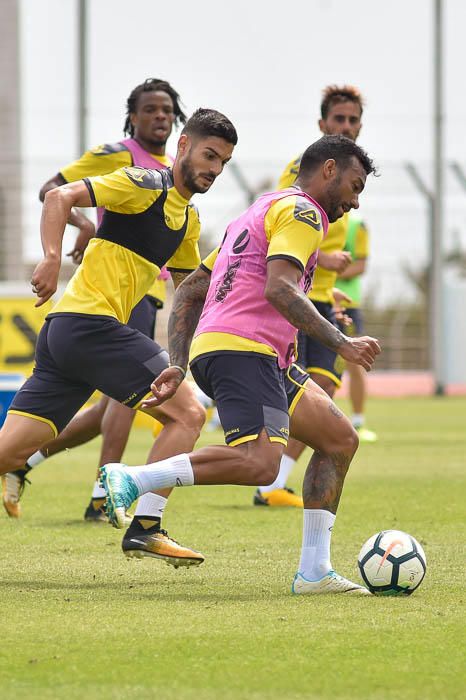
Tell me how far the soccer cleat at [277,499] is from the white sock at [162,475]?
12.1 ft

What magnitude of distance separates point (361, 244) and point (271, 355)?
7726 mm

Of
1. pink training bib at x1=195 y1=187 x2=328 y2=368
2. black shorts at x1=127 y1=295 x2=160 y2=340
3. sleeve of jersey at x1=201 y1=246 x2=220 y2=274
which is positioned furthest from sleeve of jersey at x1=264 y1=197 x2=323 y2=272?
black shorts at x1=127 y1=295 x2=160 y2=340

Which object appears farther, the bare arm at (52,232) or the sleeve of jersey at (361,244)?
the sleeve of jersey at (361,244)

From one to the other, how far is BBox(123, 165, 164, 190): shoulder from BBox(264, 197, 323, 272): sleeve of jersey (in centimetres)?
95

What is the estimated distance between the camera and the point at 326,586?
604 centimetres

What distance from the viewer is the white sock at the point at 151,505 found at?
6535 mm

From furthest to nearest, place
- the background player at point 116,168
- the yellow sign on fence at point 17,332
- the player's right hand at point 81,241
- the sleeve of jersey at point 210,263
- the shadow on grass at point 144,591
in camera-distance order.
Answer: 1. the yellow sign on fence at point 17,332
2. the background player at point 116,168
3. the player's right hand at point 81,241
4. the sleeve of jersey at point 210,263
5. the shadow on grass at point 144,591

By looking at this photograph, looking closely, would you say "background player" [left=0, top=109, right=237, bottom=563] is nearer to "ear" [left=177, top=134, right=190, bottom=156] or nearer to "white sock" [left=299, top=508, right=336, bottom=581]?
"ear" [left=177, top=134, right=190, bottom=156]

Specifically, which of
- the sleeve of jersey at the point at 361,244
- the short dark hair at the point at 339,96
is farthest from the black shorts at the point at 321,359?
the sleeve of jersey at the point at 361,244

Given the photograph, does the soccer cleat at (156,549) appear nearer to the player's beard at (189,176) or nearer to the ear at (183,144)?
the player's beard at (189,176)

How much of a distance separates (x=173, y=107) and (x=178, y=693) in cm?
544

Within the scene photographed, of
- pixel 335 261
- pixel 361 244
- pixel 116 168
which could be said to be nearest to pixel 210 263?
pixel 116 168

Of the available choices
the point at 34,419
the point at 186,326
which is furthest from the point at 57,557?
the point at 186,326

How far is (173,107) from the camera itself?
29.5 ft
